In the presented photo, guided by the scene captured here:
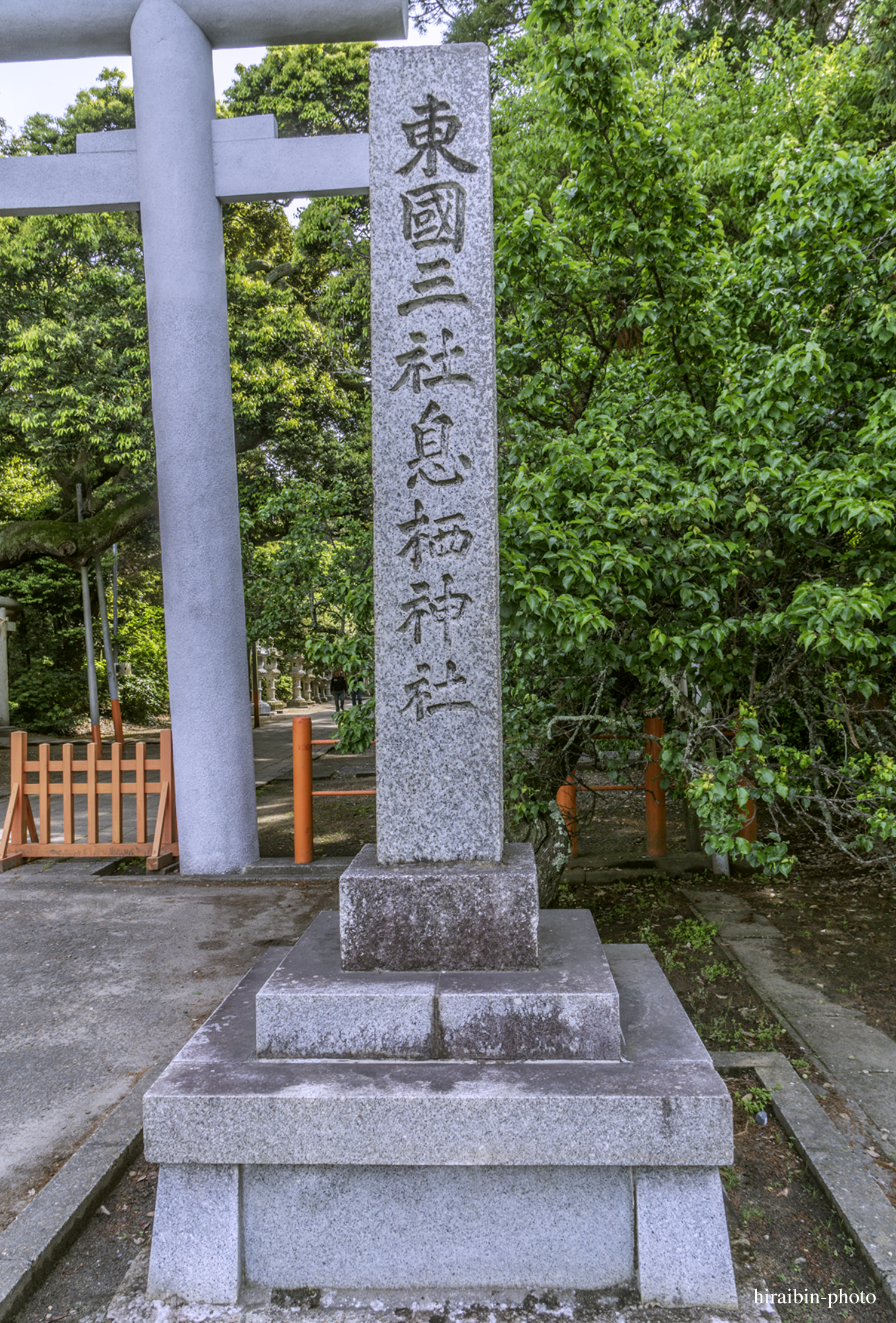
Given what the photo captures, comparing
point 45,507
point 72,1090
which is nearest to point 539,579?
point 72,1090

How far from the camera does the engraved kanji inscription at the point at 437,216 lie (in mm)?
2969

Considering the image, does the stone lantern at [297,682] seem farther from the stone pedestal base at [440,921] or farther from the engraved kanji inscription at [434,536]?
the stone pedestal base at [440,921]

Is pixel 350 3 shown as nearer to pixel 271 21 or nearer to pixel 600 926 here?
pixel 271 21

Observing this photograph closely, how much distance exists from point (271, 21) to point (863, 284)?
5089 mm

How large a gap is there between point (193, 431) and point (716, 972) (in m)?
5.27

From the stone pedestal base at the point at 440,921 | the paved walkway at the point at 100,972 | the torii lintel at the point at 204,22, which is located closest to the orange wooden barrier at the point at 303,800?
the paved walkway at the point at 100,972

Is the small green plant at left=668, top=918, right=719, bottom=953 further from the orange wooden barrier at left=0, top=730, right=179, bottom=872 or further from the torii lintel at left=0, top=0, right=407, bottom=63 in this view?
the torii lintel at left=0, top=0, right=407, bottom=63

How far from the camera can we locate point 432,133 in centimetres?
298

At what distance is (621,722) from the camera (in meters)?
4.84

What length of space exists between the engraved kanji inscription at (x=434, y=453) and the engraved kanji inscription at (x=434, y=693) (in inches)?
25.0

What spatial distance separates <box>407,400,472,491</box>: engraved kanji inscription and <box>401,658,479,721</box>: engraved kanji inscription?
0.63 meters

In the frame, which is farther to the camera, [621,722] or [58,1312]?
[621,722]

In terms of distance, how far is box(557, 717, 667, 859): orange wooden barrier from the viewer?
5.50 meters

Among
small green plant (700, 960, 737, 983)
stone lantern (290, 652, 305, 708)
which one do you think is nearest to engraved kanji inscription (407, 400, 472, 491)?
small green plant (700, 960, 737, 983)
